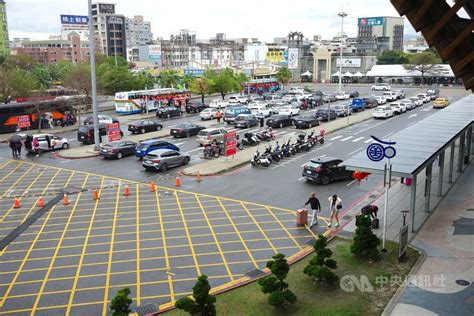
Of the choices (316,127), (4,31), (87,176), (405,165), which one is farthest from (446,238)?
(4,31)

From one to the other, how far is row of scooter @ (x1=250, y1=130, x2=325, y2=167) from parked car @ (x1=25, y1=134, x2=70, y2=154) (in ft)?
54.4

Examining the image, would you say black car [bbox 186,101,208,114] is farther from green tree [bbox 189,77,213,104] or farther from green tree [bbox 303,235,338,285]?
green tree [bbox 303,235,338,285]

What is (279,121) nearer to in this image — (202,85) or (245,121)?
(245,121)

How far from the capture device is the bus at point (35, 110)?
4706 centimetres

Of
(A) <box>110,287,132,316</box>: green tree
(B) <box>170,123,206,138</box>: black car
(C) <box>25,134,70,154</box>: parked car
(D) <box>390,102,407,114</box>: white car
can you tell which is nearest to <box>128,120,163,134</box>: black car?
(B) <box>170,123,206,138</box>: black car

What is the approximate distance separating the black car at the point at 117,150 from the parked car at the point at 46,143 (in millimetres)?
5873

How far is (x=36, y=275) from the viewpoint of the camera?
15.5m

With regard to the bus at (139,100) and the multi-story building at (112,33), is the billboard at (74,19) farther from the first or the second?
the multi-story building at (112,33)

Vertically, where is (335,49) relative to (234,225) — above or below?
above

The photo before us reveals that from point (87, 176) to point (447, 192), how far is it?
2072cm

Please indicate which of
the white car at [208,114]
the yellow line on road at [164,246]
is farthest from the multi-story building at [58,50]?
the yellow line on road at [164,246]

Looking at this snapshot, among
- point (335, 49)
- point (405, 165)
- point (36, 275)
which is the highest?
point (335, 49)

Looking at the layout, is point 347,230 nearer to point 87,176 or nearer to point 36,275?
point 36,275

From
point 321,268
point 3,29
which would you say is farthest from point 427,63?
point 3,29
